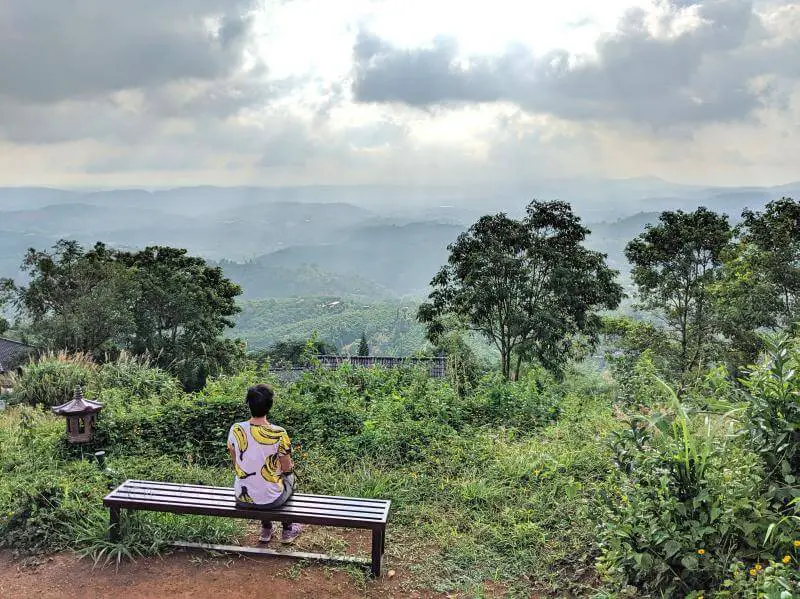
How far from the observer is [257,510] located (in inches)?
137

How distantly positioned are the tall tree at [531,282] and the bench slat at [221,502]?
34.7ft

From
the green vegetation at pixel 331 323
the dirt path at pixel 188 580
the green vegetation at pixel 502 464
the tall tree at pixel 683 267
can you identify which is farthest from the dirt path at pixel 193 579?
the green vegetation at pixel 331 323

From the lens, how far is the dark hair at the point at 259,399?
3438mm

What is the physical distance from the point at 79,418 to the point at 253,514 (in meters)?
2.76

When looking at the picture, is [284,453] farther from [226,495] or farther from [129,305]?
[129,305]

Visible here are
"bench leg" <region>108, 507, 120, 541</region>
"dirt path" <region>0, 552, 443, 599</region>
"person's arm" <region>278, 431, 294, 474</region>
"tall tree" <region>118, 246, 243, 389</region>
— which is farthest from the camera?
"tall tree" <region>118, 246, 243, 389</region>

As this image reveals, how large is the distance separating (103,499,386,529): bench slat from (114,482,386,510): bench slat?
165mm

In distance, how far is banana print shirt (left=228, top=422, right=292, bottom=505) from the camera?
3.46 metres

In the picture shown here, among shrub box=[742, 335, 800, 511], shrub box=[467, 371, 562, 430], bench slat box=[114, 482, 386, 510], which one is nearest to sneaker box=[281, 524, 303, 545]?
bench slat box=[114, 482, 386, 510]

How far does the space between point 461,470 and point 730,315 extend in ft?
33.7

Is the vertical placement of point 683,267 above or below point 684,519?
above

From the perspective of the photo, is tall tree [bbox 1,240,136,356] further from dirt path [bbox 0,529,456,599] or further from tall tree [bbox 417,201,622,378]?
dirt path [bbox 0,529,456,599]

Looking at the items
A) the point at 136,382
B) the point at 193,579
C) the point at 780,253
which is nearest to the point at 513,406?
the point at 193,579

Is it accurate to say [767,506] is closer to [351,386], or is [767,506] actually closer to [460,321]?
[351,386]
